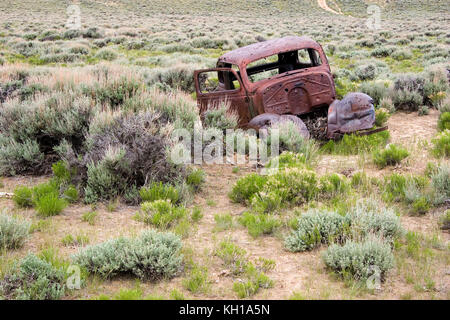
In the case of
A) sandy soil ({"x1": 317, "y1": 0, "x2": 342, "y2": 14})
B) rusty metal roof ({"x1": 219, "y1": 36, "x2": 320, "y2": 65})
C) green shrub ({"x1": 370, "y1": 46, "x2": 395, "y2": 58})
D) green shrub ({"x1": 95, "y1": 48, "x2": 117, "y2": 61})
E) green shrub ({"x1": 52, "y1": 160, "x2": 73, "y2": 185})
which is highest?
sandy soil ({"x1": 317, "y1": 0, "x2": 342, "y2": 14})

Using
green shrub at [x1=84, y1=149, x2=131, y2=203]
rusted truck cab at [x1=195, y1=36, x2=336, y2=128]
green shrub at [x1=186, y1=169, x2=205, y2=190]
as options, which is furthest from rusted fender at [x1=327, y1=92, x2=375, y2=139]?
green shrub at [x1=84, y1=149, x2=131, y2=203]

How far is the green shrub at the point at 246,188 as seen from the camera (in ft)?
19.2

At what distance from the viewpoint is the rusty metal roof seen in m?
8.30

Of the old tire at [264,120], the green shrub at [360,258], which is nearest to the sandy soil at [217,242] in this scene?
the green shrub at [360,258]

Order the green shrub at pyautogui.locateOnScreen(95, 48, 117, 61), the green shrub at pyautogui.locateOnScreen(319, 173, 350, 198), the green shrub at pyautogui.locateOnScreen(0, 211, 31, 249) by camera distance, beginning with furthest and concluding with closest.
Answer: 1. the green shrub at pyautogui.locateOnScreen(95, 48, 117, 61)
2. the green shrub at pyautogui.locateOnScreen(319, 173, 350, 198)
3. the green shrub at pyautogui.locateOnScreen(0, 211, 31, 249)

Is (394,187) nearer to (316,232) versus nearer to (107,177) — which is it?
(316,232)

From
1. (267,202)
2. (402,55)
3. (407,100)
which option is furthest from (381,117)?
(402,55)

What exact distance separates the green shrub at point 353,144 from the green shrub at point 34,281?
17.8 feet

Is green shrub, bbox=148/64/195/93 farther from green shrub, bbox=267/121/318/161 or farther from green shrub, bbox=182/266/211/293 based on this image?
green shrub, bbox=182/266/211/293

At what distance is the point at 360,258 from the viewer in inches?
153

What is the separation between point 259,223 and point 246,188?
3.11 feet

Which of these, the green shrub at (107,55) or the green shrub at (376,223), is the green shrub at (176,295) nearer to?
the green shrub at (376,223)

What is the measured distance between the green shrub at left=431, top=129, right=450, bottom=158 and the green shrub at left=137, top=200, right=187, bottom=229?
4419 mm
